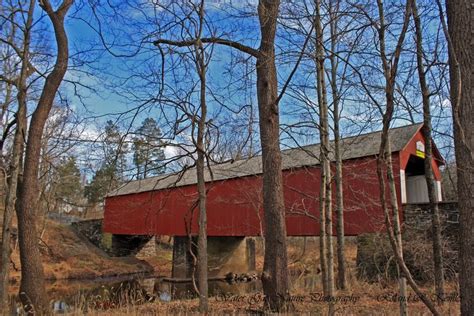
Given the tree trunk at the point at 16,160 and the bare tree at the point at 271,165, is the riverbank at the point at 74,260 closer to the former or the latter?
the tree trunk at the point at 16,160

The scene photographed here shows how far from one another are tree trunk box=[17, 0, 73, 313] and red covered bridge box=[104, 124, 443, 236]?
183cm

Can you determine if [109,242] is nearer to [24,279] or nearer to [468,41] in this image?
[24,279]

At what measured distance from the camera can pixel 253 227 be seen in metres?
13.9

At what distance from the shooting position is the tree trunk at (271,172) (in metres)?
4.59

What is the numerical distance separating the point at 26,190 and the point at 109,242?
761 inches

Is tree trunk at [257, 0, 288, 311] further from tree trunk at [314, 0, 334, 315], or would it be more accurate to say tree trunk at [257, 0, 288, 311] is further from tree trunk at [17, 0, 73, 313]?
tree trunk at [17, 0, 73, 313]

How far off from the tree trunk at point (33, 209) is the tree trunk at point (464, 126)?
4350 mm

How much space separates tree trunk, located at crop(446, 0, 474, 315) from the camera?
2480 mm

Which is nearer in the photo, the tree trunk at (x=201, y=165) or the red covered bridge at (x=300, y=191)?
the tree trunk at (x=201, y=165)

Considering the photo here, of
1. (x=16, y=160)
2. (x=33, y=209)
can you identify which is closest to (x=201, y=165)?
(x=33, y=209)

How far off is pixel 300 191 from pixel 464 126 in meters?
Result: 7.67

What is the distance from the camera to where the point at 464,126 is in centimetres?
251

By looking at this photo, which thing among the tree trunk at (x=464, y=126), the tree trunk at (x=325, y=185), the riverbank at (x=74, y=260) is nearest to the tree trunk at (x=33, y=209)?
the tree trunk at (x=325, y=185)

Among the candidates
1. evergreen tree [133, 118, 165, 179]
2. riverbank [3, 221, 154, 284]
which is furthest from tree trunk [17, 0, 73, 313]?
riverbank [3, 221, 154, 284]
